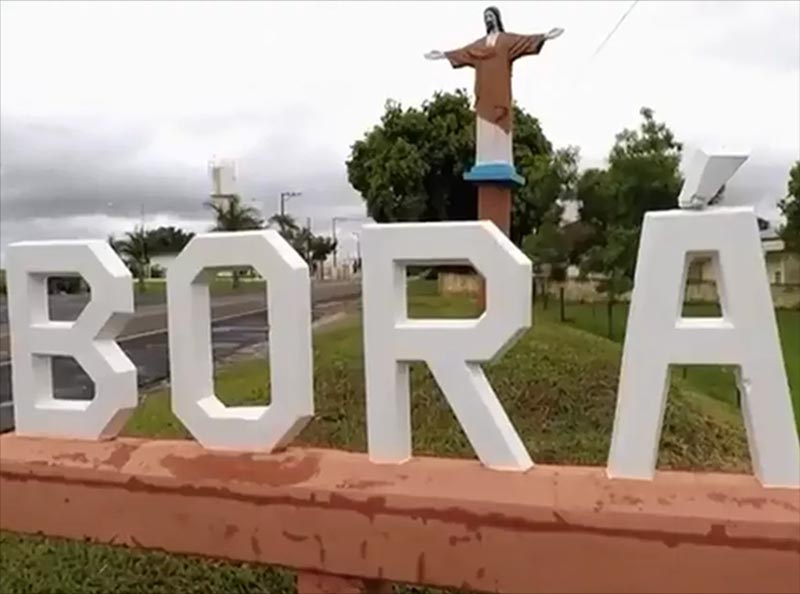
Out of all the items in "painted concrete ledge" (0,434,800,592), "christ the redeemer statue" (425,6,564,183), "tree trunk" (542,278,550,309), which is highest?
"christ the redeemer statue" (425,6,564,183)

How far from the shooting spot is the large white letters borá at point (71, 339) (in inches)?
100

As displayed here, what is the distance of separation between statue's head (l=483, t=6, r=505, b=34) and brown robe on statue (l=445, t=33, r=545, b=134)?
1.07 ft

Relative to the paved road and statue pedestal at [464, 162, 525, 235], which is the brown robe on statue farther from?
the paved road

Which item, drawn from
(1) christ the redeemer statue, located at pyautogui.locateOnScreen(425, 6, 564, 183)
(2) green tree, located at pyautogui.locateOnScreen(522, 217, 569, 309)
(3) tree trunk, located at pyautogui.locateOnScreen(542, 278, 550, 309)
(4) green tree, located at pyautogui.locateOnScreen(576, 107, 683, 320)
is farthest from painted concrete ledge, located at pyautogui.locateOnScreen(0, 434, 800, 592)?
(3) tree trunk, located at pyautogui.locateOnScreen(542, 278, 550, 309)

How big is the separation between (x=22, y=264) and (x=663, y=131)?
10.8 metres

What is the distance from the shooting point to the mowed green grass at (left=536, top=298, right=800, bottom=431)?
303 inches

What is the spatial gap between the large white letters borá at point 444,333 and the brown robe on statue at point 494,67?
4513 mm

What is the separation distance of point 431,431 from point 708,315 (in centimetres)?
209

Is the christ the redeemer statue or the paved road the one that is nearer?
the christ the redeemer statue

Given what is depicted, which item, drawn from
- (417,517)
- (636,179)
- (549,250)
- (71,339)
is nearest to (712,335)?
(417,517)

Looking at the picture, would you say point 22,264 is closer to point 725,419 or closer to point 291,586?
point 291,586

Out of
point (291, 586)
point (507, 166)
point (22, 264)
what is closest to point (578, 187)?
point (507, 166)

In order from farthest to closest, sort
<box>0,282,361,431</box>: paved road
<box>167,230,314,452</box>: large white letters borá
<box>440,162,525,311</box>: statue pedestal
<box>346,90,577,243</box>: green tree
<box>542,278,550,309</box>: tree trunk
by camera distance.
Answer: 1. <box>346,90,577,243</box>: green tree
2. <box>542,278,550,309</box>: tree trunk
3. <box>0,282,361,431</box>: paved road
4. <box>440,162,525,311</box>: statue pedestal
5. <box>167,230,314,452</box>: large white letters borá

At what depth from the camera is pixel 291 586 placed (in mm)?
3854
